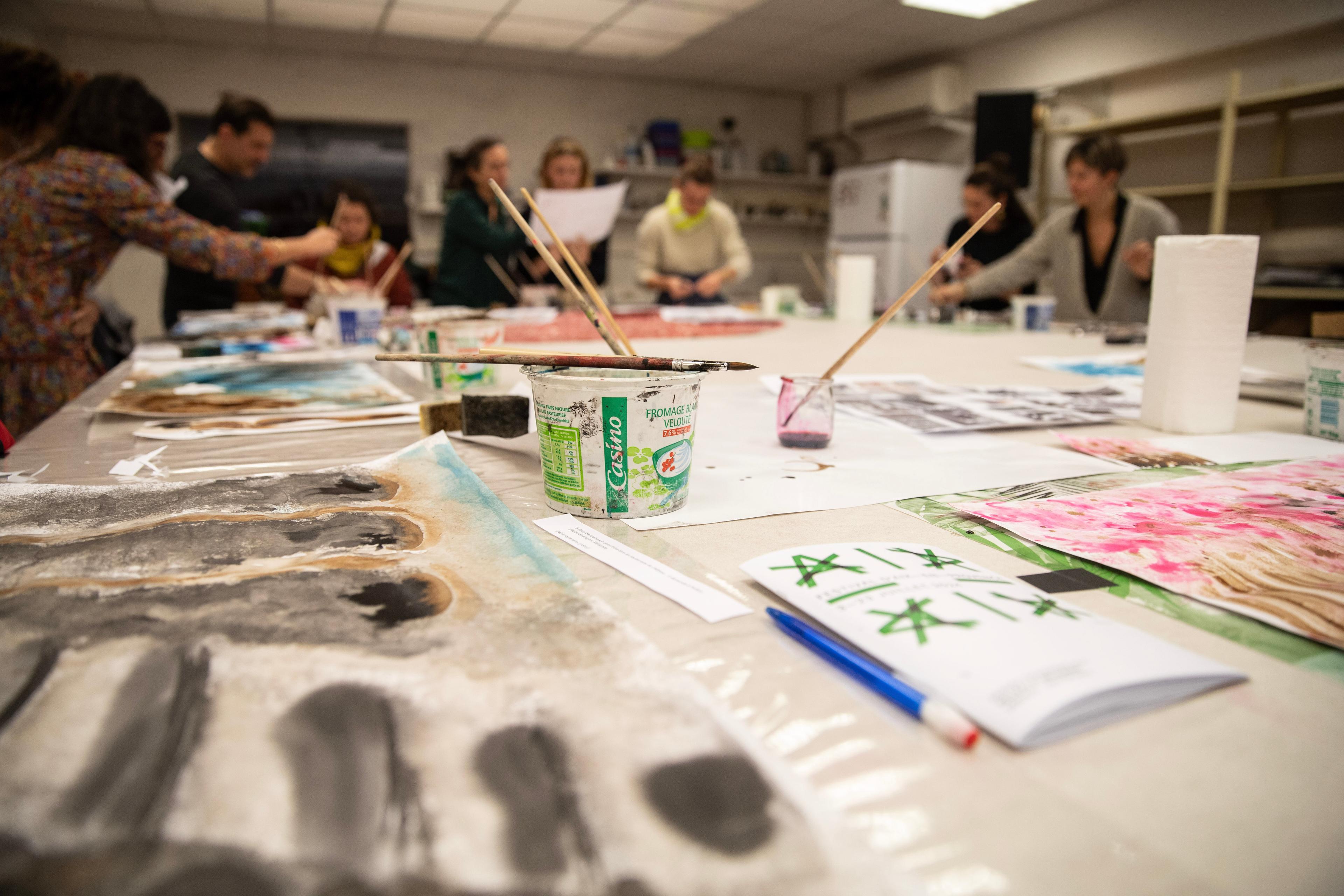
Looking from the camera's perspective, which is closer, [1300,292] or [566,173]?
[566,173]

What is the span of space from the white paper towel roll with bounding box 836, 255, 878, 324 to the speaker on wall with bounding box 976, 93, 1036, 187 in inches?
117

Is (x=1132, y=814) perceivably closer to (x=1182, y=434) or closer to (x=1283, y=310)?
→ (x=1182, y=434)

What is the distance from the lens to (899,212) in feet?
18.2

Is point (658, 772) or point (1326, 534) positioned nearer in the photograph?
point (658, 772)

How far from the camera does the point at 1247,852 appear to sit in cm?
28

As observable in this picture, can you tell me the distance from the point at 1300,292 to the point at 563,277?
13.9ft

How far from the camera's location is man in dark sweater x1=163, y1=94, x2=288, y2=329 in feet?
7.86

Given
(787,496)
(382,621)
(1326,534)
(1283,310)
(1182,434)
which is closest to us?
(382,621)

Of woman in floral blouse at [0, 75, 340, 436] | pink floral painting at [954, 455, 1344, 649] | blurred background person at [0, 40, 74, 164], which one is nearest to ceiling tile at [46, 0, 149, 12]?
blurred background person at [0, 40, 74, 164]

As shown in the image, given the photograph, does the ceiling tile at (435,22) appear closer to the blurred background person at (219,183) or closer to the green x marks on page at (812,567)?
the blurred background person at (219,183)

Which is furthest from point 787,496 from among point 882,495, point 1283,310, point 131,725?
point 1283,310

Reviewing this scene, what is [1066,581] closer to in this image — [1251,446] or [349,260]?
[1251,446]

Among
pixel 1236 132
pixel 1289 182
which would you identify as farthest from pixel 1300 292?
pixel 1236 132

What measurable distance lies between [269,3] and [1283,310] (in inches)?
226
